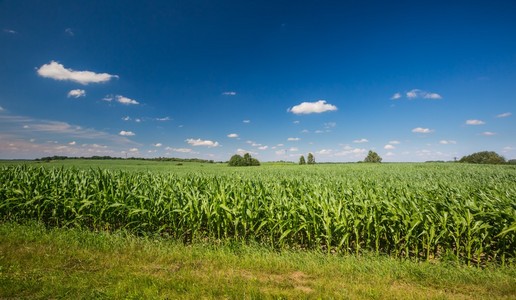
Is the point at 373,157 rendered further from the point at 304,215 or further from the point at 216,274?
the point at 216,274

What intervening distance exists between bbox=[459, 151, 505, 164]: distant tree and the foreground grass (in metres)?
108

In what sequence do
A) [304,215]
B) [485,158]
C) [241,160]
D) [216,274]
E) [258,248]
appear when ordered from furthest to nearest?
[485,158] → [241,160] → [304,215] → [258,248] → [216,274]

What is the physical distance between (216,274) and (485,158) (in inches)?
4511

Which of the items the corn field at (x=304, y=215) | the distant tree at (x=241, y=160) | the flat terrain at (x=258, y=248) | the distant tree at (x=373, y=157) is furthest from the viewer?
the distant tree at (x=373, y=157)

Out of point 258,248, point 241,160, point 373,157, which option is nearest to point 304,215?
point 258,248

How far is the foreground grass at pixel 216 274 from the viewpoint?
14.0 ft

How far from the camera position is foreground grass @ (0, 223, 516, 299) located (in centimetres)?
427

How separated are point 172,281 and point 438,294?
15.4 feet

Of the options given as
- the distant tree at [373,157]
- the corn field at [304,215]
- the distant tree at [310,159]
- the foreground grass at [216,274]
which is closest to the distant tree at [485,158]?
the distant tree at [373,157]

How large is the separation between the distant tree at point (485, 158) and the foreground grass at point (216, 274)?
107779 millimetres

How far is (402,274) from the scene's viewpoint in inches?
200

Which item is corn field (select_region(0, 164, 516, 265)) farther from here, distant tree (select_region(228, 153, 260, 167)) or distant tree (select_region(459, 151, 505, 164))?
distant tree (select_region(459, 151, 505, 164))

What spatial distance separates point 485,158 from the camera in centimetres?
8712

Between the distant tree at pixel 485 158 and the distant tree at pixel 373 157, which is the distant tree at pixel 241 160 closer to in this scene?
the distant tree at pixel 373 157
